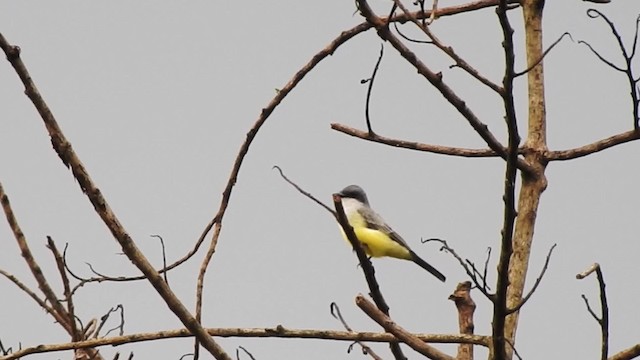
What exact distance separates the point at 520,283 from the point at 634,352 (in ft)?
2.36

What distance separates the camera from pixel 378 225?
24.7ft

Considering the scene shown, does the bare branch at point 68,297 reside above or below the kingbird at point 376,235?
below

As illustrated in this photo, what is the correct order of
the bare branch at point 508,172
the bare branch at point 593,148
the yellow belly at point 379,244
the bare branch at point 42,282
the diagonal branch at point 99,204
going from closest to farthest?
the bare branch at point 508,172 < the diagonal branch at point 99,204 < the bare branch at point 593,148 < the bare branch at point 42,282 < the yellow belly at point 379,244

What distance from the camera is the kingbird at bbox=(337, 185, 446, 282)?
289 inches

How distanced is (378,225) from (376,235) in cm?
16

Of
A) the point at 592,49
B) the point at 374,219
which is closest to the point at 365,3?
the point at 592,49

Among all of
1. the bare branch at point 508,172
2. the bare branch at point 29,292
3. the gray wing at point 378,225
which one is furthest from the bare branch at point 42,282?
the gray wing at point 378,225

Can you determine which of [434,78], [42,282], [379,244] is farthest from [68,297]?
[379,244]

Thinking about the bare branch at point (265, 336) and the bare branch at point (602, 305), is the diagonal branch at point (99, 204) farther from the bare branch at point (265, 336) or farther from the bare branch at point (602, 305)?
the bare branch at point (602, 305)

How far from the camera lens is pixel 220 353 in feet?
8.84

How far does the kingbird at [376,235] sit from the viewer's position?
7.34m

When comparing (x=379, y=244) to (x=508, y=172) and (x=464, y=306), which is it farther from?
(x=508, y=172)

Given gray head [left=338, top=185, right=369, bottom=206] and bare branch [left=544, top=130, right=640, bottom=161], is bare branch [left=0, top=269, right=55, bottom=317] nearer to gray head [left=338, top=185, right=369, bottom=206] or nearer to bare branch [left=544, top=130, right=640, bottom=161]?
bare branch [left=544, top=130, right=640, bottom=161]

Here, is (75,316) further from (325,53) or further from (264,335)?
(325,53)
